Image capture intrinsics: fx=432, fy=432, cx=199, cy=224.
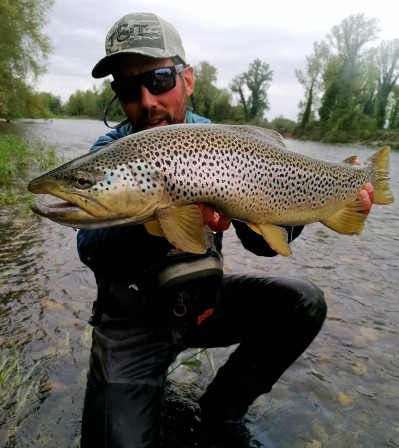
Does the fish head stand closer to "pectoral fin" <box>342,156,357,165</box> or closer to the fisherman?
the fisherman

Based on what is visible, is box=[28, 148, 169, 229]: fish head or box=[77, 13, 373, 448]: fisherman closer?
box=[28, 148, 169, 229]: fish head

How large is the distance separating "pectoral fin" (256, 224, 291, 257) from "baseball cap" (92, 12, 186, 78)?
126cm

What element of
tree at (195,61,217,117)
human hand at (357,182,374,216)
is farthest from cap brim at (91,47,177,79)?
tree at (195,61,217,117)

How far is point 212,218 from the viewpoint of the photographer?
2281 millimetres

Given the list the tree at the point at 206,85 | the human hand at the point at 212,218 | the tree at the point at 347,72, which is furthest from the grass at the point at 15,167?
the tree at the point at 206,85

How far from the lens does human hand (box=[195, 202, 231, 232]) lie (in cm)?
212

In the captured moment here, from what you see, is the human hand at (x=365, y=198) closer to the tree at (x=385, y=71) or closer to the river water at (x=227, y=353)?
the river water at (x=227, y=353)

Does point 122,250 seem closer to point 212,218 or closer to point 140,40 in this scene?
point 212,218

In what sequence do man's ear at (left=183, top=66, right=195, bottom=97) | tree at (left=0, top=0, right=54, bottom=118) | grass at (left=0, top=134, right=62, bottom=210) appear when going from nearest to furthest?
man's ear at (left=183, top=66, right=195, bottom=97)
grass at (left=0, top=134, right=62, bottom=210)
tree at (left=0, top=0, right=54, bottom=118)

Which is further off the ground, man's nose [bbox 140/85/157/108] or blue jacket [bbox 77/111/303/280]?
man's nose [bbox 140/85/157/108]

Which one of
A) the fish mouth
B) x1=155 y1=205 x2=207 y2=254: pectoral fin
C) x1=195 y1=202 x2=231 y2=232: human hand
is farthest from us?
x1=195 y1=202 x2=231 y2=232: human hand

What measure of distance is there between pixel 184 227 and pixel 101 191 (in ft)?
1.31

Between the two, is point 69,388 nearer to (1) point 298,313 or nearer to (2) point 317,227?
(1) point 298,313

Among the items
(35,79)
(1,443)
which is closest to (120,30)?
(1,443)
